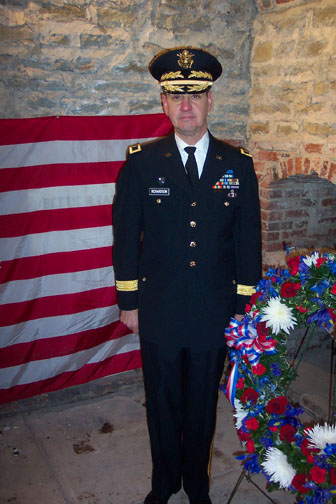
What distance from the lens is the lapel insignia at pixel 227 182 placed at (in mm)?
1917

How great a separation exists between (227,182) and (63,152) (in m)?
1.27

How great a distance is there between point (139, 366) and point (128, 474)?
930 millimetres

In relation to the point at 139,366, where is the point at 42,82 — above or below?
above

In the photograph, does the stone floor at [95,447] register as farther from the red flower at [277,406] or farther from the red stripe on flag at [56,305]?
the red flower at [277,406]

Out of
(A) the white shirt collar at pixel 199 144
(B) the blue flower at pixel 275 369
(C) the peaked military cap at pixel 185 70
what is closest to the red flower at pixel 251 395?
(B) the blue flower at pixel 275 369

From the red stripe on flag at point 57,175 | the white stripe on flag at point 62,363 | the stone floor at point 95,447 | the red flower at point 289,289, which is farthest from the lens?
the white stripe on flag at point 62,363

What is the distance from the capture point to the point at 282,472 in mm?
1706

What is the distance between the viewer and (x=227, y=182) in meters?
1.93

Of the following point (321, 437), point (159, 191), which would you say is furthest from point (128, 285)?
point (321, 437)

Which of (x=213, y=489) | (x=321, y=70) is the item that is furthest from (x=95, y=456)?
(x=321, y=70)

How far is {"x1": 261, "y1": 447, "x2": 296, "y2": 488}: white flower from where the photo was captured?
5.58ft

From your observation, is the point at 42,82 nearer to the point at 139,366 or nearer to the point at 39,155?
the point at 39,155

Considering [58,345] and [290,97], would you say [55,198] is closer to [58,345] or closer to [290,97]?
[58,345]

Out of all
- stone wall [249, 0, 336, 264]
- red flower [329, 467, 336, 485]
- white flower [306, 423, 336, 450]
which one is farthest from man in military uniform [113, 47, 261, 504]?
stone wall [249, 0, 336, 264]
